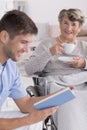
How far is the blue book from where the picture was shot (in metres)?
1.10

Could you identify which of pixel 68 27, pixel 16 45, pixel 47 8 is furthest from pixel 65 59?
pixel 47 8

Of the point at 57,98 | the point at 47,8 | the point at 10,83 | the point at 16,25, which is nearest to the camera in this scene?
the point at 57,98

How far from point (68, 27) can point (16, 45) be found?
79 centimetres

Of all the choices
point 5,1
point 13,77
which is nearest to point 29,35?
point 13,77

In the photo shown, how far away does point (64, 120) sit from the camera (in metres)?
1.66

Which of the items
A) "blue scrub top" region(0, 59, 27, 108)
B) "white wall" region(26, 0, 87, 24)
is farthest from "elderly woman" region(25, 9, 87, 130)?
"white wall" region(26, 0, 87, 24)

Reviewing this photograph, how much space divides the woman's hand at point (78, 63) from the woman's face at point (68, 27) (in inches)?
7.1

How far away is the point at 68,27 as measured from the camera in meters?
2.03

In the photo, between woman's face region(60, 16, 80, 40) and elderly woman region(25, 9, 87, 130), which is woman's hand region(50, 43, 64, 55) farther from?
woman's face region(60, 16, 80, 40)

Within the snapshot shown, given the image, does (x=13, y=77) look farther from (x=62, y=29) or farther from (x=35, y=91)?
(x=62, y=29)

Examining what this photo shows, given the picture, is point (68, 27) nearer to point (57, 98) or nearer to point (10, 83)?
point (10, 83)

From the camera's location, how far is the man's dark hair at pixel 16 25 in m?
1.30

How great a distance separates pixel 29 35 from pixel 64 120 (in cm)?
60

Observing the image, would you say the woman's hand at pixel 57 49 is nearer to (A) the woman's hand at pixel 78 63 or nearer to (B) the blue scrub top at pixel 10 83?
(A) the woman's hand at pixel 78 63
